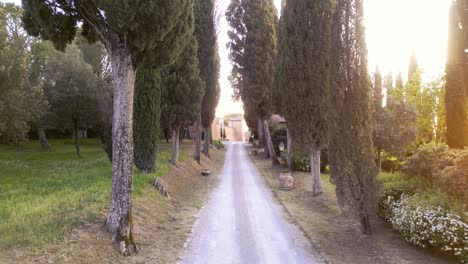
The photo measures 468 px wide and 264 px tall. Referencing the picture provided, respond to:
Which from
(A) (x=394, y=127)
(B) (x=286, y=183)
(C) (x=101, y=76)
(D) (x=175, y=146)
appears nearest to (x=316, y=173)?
(B) (x=286, y=183)

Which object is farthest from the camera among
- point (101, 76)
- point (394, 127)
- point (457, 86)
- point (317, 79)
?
point (101, 76)

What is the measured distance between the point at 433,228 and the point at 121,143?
7.99 metres

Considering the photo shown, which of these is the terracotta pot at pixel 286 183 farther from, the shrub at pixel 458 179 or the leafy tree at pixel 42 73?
the leafy tree at pixel 42 73

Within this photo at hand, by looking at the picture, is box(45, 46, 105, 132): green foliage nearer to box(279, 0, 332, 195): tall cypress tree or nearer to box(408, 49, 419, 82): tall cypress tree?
box(279, 0, 332, 195): tall cypress tree

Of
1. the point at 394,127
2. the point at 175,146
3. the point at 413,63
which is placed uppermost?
the point at 413,63

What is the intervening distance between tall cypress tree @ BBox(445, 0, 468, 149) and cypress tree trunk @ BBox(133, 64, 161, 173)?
15.7 m

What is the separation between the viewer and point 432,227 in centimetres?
870

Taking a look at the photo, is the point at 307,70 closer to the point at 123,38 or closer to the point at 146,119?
the point at 146,119

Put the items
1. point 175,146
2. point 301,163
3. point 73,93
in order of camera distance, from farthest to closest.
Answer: point 73,93 < point 301,163 < point 175,146

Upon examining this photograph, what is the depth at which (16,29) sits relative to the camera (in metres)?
28.2

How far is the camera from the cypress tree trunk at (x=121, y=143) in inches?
383

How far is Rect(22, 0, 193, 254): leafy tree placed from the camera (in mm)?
9219

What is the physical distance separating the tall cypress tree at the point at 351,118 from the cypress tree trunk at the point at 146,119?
10.4m

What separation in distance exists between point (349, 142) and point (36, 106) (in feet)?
66.1
